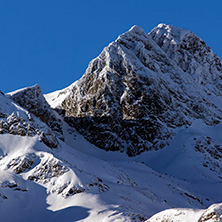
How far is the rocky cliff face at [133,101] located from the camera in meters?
88.2

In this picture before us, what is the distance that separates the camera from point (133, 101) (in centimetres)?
9288

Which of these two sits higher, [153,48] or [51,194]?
[153,48]

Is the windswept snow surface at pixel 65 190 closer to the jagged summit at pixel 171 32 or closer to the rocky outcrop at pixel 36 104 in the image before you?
the rocky outcrop at pixel 36 104

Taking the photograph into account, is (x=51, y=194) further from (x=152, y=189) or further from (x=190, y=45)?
(x=190, y=45)

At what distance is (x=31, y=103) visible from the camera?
3374 inches

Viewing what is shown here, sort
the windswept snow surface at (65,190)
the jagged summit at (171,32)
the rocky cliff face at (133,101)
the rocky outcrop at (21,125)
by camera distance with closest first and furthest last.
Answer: the windswept snow surface at (65,190), the rocky outcrop at (21,125), the rocky cliff face at (133,101), the jagged summit at (171,32)

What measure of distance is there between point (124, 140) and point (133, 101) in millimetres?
9698

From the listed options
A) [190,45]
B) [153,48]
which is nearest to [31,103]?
[153,48]

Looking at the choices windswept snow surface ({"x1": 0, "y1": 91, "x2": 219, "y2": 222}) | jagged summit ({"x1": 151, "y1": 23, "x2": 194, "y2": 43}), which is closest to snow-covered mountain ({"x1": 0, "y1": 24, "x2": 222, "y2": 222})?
windswept snow surface ({"x1": 0, "y1": 91, "x2": 219, "y2": 222})

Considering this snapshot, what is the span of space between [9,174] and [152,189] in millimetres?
18478

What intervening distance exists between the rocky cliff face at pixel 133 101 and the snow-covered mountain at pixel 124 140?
233 mm

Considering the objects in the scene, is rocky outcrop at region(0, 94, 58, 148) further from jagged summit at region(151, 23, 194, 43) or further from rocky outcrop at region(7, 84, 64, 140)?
jagged summit at region(151, 23, 194, 43)

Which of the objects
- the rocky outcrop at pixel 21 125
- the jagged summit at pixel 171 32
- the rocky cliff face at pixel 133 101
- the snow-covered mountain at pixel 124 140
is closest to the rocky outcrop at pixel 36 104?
the snow-covered mountain at pixel 124 140

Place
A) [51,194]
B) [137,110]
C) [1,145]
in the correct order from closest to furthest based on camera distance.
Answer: [51,194], [1,145], [137,110]
